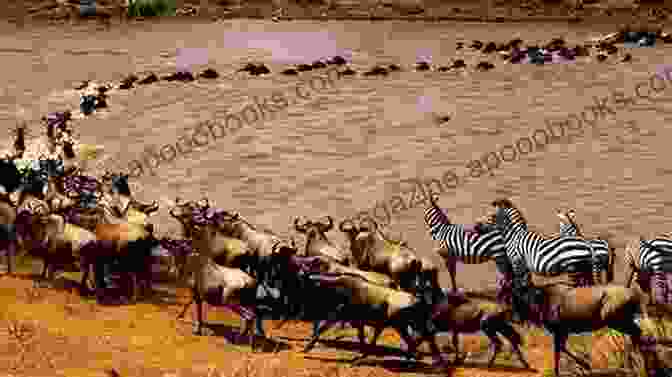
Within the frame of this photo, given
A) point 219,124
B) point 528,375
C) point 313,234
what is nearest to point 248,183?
point 219,124

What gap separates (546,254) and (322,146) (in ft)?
31.1

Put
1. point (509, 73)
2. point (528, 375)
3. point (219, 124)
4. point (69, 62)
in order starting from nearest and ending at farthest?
point (528, 375) < point (219, 124) < point (509, 73) < point (69, 62)

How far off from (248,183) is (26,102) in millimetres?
9644

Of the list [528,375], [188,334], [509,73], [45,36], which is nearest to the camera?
[528,375]

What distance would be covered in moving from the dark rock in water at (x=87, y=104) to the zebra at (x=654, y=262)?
50.8ft

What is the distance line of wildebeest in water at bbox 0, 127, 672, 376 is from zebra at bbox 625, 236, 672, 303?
0.05 m

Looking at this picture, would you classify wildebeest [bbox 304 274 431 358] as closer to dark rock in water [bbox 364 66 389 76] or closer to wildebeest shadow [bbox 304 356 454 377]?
wildebeest shadow [bbox 304 356 454 377]

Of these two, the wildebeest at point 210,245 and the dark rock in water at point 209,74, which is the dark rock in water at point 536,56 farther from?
the wildebeest at point 210,245

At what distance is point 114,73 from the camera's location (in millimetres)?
29188

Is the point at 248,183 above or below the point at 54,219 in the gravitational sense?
below

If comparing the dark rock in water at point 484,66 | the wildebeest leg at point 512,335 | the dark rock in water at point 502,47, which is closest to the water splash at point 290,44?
the dark rock in water at point 484,66

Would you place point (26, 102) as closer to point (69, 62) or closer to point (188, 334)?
point (69, 62)

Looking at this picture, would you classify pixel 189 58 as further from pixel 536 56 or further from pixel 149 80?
pixel 536 56

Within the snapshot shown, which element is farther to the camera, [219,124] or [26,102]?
[26,102]
